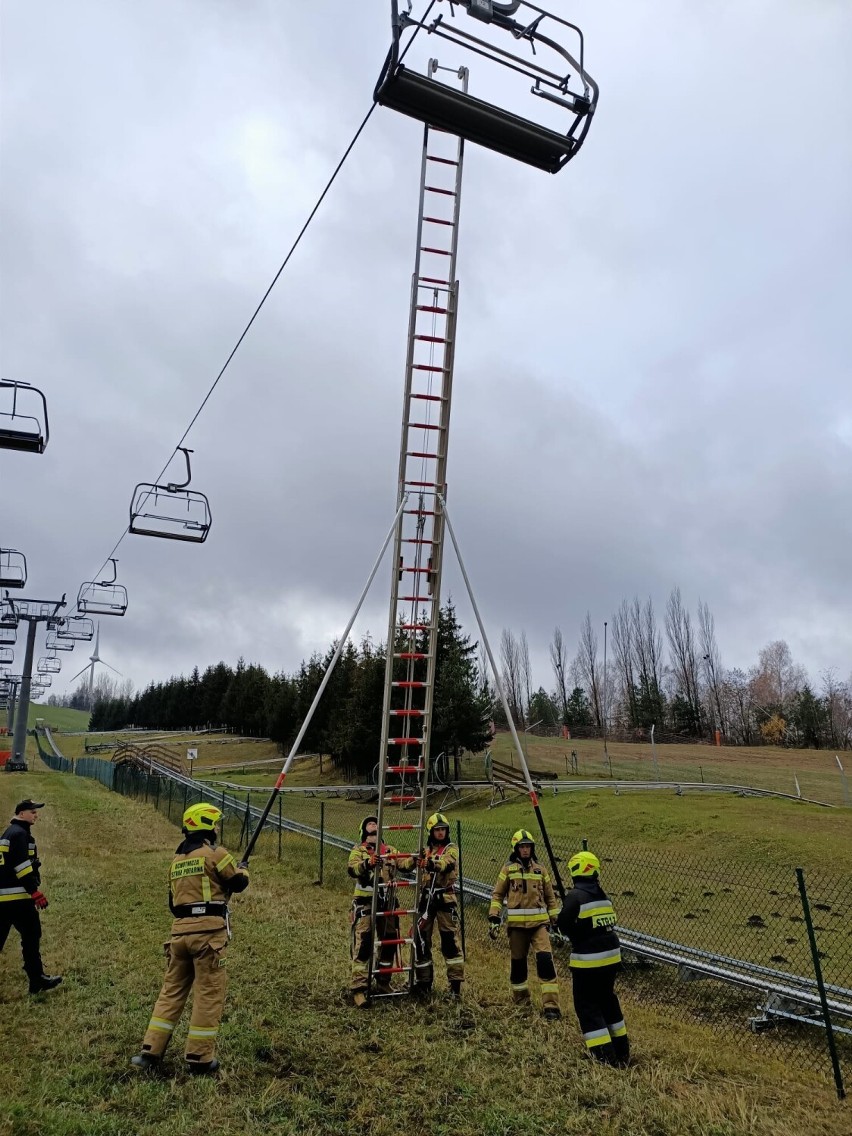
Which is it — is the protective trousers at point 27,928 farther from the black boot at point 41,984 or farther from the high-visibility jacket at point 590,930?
the high-visibility jacket at point 590,930

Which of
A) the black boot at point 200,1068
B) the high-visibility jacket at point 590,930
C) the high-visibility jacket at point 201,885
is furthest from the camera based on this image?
the high-visibility jacket at point 590,930

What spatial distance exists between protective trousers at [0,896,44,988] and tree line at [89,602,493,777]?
7.21m

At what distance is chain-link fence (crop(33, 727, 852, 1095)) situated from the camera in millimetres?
7590

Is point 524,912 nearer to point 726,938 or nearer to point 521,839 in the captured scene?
point 521,839

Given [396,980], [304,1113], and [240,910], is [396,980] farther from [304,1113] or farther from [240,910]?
[240,910]

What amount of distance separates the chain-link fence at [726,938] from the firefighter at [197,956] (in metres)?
4.71

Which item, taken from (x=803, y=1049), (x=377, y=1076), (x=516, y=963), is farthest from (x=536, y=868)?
(x=803, y=1049)

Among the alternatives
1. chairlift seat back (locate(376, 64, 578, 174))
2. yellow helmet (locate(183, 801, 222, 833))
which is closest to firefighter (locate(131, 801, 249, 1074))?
yellow helmet (locate(183, 801, 222, 833))

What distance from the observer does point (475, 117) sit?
6758mm

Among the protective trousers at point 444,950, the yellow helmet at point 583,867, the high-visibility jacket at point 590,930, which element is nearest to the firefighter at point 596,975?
the high-visibility jacket at point 590,930

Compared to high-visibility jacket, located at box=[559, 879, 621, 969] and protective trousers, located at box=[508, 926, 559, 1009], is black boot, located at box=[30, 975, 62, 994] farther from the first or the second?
high-visibility jacket, located at box=[559, 879, 621, 969]

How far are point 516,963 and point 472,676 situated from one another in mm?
26981

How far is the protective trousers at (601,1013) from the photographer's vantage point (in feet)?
19.9

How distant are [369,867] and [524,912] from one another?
1.62m
